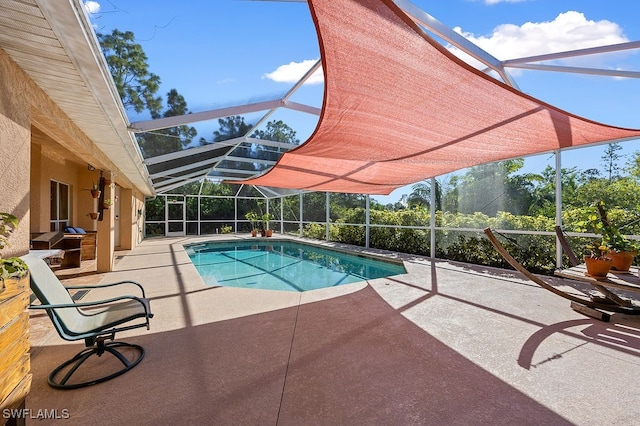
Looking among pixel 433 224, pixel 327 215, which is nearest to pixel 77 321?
pixel 433 224

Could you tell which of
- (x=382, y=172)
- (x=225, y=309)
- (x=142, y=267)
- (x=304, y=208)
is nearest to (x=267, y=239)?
(x=304, y=208)

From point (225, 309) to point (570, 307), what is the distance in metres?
4.78

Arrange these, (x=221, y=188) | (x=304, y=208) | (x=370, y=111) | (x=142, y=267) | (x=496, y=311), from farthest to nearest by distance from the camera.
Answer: (x=221, y=188), (x=304, y=208), (x=142, y=267), (x=496, y=311), (x=370, y=111)

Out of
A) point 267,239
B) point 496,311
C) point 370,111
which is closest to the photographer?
point 370,111

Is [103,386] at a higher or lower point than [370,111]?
lower

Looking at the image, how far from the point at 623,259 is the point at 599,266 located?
1.96 ft

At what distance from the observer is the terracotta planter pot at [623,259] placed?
3.77 metres

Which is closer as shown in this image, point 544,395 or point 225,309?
point 544,395

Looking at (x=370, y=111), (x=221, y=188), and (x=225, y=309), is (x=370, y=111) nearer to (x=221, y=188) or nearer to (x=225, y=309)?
(x=225, y=309)

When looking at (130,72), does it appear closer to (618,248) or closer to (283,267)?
(618,248)

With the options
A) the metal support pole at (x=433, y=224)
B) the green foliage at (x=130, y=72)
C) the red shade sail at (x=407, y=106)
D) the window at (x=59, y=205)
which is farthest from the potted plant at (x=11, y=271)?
the metal support pole at (x=433, y=224)

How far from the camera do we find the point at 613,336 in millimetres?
3256

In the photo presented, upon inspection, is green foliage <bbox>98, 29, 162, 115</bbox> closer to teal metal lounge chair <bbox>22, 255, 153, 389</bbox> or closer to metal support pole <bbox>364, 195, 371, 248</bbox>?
teal metal lounge chair <bbox>22, 255, 153, 389</bbox>

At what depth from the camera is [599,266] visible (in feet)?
11.6
